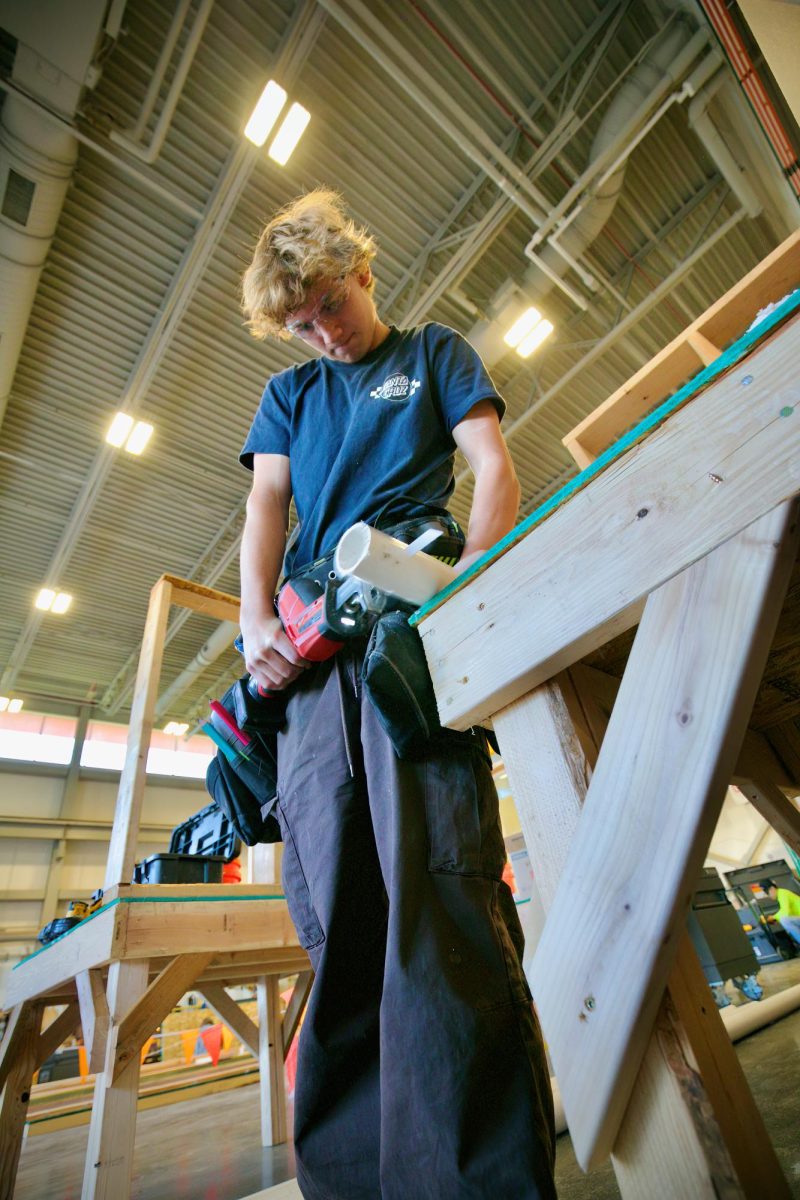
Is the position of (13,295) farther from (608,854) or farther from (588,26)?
(608,854)

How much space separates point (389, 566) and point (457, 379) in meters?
0.59

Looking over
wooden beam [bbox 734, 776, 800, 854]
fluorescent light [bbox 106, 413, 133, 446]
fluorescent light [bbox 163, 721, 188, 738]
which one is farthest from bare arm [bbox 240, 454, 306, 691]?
fluorescent light [bbox 163, 721, 188, 738]

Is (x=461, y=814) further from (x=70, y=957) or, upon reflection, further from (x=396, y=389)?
(x=70, y=957)

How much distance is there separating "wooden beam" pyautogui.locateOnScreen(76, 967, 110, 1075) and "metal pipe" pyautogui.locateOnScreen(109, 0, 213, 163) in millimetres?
5133

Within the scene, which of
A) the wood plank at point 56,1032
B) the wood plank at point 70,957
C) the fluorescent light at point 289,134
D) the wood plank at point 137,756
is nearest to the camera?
the wood plank at point 70,957

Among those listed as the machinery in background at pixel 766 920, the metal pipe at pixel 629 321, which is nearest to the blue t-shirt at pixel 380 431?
the metal pipe at pixel 629 321

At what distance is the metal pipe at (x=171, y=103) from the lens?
3.80 metres

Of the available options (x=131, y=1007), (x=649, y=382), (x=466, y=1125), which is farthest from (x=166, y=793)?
(x=466, y=1125)

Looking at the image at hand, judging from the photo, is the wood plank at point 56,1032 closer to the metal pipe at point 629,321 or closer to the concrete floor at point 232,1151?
Answer: the concrete floor at point 232,1151

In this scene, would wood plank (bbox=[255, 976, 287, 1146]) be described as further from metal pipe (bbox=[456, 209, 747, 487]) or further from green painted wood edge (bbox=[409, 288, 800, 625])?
metal pipe (bbox=[456, 209, 747, 487])

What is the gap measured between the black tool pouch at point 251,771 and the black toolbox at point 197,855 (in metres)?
1.32

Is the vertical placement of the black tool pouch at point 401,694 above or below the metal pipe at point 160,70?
below

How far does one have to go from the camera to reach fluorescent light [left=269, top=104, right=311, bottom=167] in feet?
13.5

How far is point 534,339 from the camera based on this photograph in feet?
18.3
